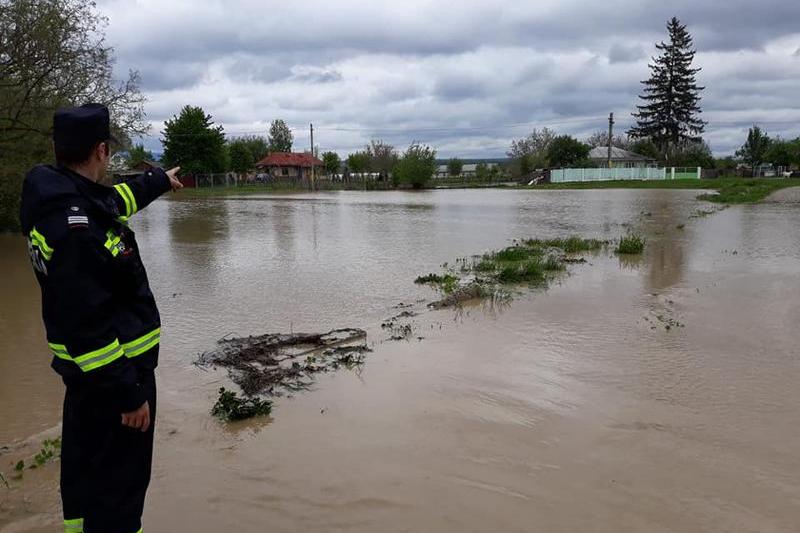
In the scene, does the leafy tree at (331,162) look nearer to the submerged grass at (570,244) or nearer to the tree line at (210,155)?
the tree line at (210,155)

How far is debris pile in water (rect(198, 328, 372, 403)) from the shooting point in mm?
6137

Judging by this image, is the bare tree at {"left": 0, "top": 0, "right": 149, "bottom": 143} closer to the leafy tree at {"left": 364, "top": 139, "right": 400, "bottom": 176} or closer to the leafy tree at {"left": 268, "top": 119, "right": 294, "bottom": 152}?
the leafy tree at {"left": 364, "top": 139, "right": 400, "bottom": 176}

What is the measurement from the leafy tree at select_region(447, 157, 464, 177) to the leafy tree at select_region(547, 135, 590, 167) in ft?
48.1

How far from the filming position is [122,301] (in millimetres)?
2605

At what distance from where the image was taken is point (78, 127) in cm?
254

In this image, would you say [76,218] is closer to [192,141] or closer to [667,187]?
[667,187]

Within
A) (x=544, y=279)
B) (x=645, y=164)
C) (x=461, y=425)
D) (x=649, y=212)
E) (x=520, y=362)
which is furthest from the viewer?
(x=645, y=164)

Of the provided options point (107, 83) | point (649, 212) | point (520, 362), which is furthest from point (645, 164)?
point (520, 362)

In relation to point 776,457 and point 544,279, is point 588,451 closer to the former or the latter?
point 776,457

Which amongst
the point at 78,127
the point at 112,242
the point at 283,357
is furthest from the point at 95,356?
the point at 283,357

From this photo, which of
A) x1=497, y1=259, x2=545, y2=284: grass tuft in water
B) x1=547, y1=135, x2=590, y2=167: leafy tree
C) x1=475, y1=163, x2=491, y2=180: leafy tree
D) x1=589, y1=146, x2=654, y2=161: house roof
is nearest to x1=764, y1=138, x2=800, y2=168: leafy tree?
x1=589, y1=146, x2=654, y2=161: house roof

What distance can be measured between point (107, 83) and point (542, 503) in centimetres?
1976

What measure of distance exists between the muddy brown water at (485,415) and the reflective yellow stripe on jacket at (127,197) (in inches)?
77.9

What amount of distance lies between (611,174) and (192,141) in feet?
151
